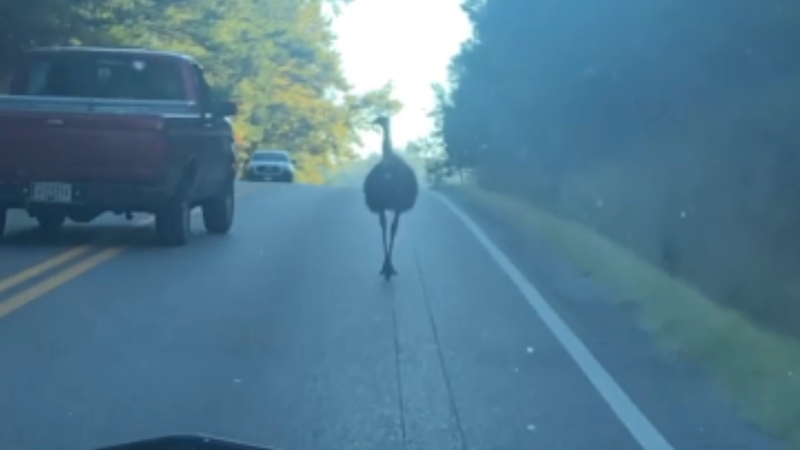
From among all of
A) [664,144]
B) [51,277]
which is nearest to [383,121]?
[51,277]

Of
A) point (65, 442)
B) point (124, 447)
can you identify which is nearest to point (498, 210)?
point (65, 442)

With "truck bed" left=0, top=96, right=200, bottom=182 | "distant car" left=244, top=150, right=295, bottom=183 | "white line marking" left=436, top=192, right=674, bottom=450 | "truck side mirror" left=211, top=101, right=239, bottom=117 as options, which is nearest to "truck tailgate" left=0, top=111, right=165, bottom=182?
"truck bed" left=0, top=96, right=200, bottom=182

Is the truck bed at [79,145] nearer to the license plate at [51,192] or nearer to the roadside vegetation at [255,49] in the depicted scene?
the license plate at [51,192]

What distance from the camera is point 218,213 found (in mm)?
24547

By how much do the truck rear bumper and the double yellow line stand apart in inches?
20.4

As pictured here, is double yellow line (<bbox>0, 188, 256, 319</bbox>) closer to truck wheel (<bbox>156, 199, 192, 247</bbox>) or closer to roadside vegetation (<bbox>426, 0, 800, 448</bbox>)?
truck wheel (<bbox>156, 199, 192, 247</bbox>)

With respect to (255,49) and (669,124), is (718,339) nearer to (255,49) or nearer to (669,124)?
(669,124)

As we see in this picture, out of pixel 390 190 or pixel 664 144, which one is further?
pixel 664 144

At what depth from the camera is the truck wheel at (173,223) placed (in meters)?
21.3

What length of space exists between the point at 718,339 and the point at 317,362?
117 inches

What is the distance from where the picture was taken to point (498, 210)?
1378 inches

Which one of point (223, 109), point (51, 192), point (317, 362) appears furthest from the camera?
point (223, 109)

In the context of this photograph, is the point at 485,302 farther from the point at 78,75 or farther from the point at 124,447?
the point at 124,447

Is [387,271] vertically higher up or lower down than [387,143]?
lower down
